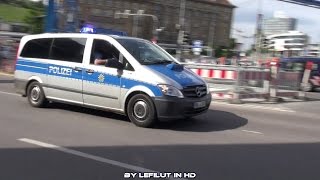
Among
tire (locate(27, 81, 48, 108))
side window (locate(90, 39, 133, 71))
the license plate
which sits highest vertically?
side window (locate(90, 39, 133, 71))

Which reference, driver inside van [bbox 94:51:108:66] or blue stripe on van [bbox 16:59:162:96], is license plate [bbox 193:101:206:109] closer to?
blue stripe on van [bbox 16:59:162:96]

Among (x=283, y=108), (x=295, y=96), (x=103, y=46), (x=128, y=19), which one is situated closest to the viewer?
(x=103, y=46)

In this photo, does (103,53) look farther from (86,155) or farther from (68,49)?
(86,155)

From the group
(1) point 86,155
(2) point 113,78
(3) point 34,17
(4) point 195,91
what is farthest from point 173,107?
(3) point 34,17

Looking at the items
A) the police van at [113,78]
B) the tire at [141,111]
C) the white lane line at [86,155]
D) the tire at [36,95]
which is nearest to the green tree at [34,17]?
the tire at [36,95]

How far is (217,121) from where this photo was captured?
10.7 meters

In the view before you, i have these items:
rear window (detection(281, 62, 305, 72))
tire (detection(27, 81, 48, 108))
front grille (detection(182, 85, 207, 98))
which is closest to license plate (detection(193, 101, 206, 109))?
front grille (detection(182, 85, 207, 98))

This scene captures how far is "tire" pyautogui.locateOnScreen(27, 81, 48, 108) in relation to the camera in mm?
11031

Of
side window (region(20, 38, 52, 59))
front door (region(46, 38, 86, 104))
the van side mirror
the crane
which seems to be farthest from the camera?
the crane

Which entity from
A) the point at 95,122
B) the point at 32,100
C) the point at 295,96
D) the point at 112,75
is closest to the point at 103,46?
the point at 112,75

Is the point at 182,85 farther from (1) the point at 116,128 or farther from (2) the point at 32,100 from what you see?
(2) the point at 32,100

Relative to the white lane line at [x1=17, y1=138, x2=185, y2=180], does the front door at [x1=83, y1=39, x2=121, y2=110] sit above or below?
above

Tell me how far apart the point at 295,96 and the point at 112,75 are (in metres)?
9.96

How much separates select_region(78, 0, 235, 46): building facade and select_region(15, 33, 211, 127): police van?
8874 centimetres
